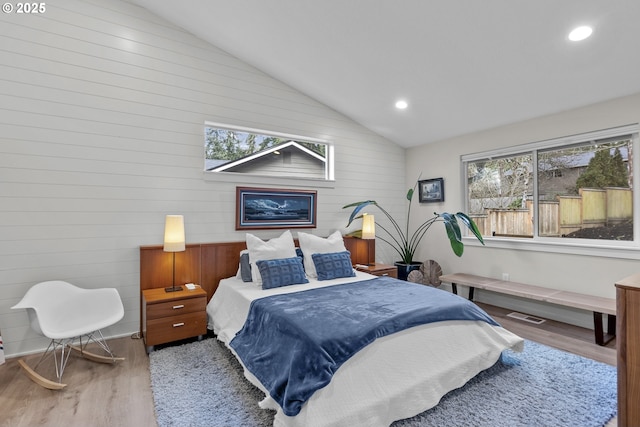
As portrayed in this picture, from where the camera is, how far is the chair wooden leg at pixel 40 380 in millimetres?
2386

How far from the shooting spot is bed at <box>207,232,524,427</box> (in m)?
1.79

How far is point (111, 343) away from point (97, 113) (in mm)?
2361

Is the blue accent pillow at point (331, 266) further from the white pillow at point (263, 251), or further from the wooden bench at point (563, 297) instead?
the wooden bench at point (563, 297)

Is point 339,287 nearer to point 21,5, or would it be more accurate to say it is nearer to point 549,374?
point 549,374

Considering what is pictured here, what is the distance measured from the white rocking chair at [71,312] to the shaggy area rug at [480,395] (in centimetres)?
55

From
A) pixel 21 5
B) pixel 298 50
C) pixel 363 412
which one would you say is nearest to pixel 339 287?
pixel 363 412

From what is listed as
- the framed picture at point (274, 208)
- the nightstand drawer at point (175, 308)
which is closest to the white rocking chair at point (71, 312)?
the nightstand drawer at point (175, 308)

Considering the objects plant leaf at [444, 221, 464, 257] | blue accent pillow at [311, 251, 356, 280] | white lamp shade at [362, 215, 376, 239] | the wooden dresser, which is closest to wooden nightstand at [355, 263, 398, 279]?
white lamp shade at [362, 215, 376, 239]

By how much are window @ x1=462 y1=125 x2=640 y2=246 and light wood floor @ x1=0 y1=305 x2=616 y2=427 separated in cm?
129

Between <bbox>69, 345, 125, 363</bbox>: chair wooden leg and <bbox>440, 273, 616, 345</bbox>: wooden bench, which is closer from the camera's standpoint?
<bbox>69, 345, 125, 363</bbox>: chair wooden leg

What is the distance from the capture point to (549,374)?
255 centimetres

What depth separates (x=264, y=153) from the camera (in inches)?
173

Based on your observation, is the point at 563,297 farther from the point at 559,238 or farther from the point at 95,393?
Result: the point at 95,393

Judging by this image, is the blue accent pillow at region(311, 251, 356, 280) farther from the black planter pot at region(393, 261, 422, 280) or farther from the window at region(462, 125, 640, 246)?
the window at region(462, 125, 640, 246)
